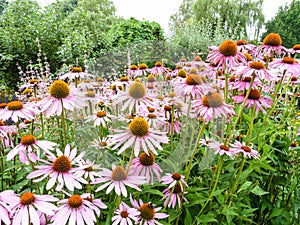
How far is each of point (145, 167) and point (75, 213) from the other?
0.83 feet

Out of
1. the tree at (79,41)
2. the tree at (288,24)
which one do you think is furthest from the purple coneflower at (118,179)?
the tree at (288,24)

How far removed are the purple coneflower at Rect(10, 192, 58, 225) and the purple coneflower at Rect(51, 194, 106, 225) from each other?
0.02 m

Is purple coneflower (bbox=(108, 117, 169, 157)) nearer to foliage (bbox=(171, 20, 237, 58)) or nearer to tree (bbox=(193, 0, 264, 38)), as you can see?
foliage (bbox=(171, 20, 237, 58))

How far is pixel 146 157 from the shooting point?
35.5 inches

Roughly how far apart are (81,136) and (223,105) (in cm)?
51

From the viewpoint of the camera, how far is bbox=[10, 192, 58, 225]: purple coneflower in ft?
2.24

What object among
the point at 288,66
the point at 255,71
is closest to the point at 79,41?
the point at 288,66

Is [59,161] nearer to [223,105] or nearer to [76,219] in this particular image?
[76,219]

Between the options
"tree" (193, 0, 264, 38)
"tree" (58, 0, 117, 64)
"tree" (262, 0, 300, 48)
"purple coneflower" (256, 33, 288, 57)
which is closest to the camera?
"purple coneflower" (256, 33, 288, 57)

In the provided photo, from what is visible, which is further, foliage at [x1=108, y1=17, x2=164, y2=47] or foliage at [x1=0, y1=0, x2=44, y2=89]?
foliage at [x1=108, y1=17, x2=164, y2=47]

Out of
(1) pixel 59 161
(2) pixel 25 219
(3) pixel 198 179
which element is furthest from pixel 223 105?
(2) pixel 25 219

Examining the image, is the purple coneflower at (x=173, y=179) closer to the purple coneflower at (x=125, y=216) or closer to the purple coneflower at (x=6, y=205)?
the purple coneflower at (x=125, y=216)

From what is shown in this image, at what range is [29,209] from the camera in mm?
708

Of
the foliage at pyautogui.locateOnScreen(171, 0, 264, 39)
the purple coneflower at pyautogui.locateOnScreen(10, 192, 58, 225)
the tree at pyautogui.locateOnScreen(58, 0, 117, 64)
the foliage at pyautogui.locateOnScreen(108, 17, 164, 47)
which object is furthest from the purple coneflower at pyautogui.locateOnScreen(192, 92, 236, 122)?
the foliage at pyautogui.locateOnScreen(171, 0, 264, 39)
